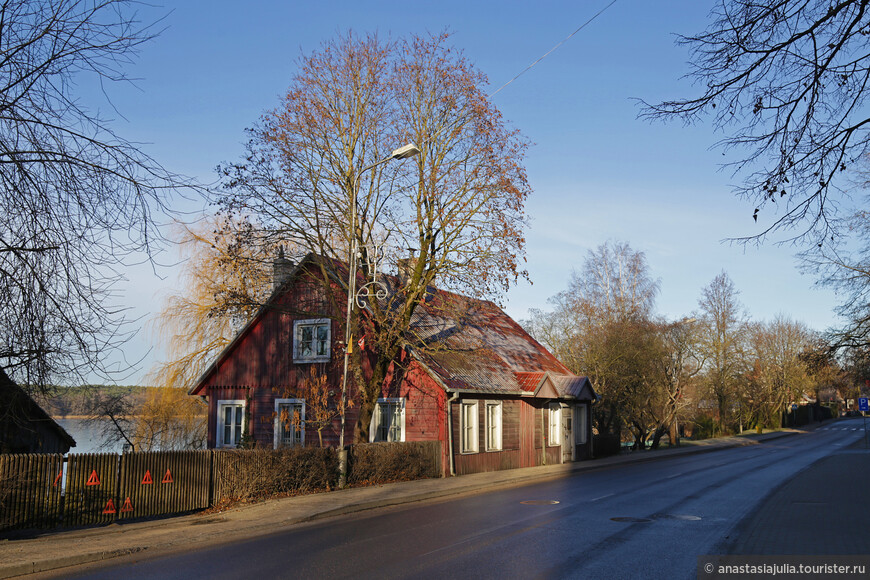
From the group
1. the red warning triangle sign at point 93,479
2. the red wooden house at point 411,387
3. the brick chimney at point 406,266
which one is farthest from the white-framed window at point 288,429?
the red warning triangle sign at point 93,479

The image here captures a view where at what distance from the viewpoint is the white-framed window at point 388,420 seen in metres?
24.5

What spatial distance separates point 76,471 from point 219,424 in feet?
50.8

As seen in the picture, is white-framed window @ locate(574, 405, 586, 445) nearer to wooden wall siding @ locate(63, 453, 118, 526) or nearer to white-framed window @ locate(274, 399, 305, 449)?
white-framed window @ locate(274, 399, 305, 449)

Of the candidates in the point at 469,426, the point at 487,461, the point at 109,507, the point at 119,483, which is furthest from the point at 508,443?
the point at 109,507

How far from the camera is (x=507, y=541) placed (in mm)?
10875

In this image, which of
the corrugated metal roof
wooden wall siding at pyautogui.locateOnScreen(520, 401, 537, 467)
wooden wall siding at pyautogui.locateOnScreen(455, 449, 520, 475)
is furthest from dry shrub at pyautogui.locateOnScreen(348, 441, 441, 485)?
wooden wall siding at pyautogui.locateOnScreen(520, 401, 537, 467)

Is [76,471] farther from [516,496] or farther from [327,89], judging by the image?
[327,89]

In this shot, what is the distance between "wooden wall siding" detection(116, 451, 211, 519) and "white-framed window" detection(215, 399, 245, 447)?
41.4 ft

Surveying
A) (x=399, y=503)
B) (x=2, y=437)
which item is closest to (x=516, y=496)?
(x=399, y=503)

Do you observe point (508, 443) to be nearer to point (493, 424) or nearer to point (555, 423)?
point (493, 424)

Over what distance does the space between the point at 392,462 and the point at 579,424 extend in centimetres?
1457

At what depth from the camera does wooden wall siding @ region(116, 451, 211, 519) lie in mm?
13461

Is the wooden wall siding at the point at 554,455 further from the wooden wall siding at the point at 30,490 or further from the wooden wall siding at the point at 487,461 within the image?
the wooden wall siding at the point at 30,490

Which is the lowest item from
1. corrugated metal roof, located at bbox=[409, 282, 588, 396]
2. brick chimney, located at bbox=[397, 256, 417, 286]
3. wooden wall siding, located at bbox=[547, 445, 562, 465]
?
wooden wall siding, located at bbox=[547, 445, 562, 465]
